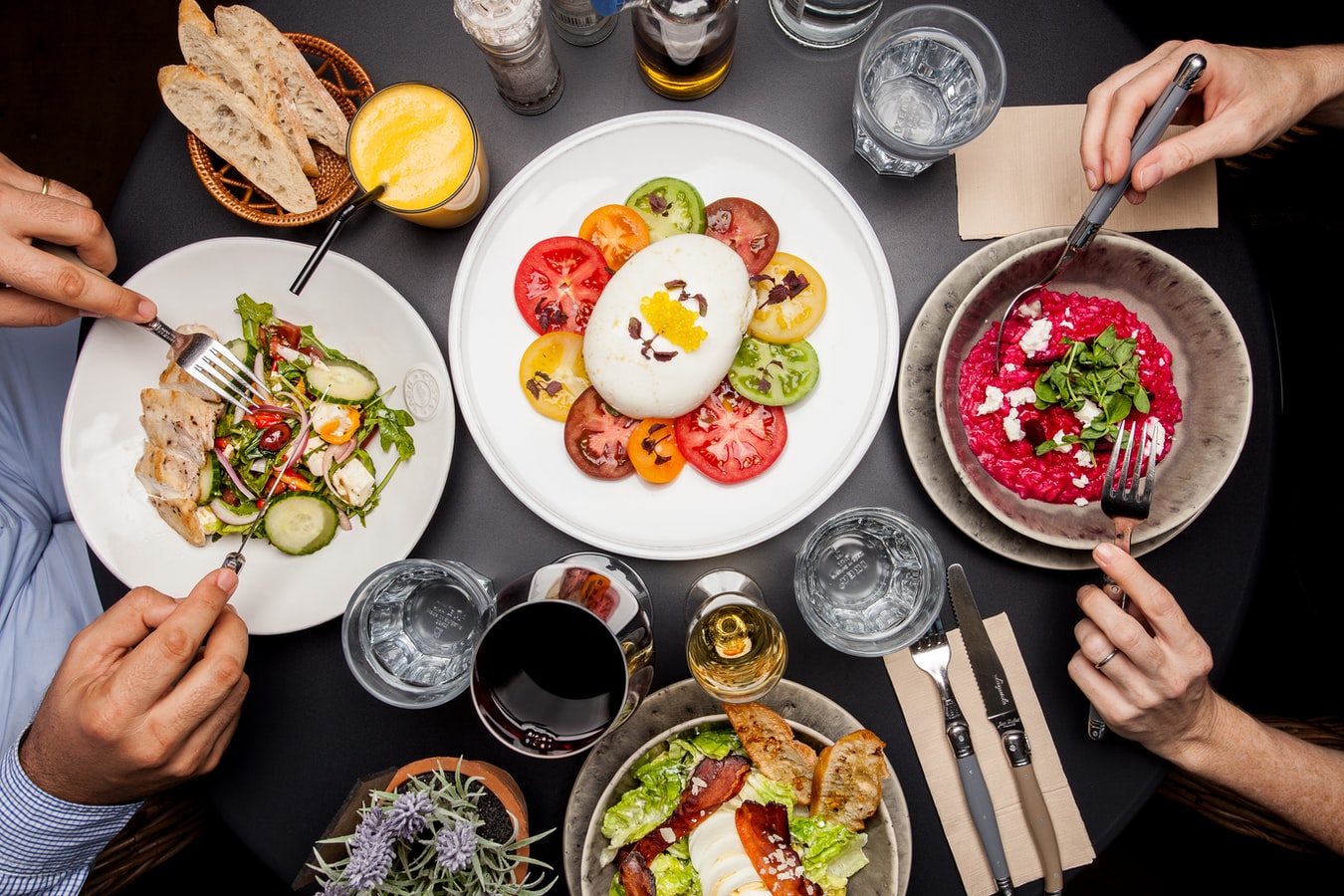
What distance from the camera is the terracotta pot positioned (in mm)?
1309

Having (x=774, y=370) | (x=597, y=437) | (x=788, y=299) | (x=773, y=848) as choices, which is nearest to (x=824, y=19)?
(x=788, y=299)

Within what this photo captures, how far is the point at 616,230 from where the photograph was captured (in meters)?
1.46

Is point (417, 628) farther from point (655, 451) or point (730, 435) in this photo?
point (730, 435)

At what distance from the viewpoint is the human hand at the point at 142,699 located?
1246 mm

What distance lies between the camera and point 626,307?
1.41 m

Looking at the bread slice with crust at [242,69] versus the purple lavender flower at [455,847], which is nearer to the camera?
the purple lavender flower at [455,847]

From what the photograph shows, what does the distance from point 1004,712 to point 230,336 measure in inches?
63.8

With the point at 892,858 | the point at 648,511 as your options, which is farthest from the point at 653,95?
the point at 892,858

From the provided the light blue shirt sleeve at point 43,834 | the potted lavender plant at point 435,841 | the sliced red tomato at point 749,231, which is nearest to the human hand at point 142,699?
the light blue shirt sleeve at point 43,834

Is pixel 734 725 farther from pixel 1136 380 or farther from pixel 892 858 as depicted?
pixel 1136 380

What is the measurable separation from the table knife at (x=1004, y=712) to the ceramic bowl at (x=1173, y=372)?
0.17 meters

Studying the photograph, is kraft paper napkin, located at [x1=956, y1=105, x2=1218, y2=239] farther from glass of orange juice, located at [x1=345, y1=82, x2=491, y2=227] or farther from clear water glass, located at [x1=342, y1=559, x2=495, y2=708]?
clear water glass, located at [x1=342, y1=559, x2=495, y2=708]

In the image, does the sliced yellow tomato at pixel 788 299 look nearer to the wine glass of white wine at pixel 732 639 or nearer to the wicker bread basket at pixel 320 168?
the wine glass of white wine at pixel 732 639

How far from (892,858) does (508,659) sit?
0.72 meters
